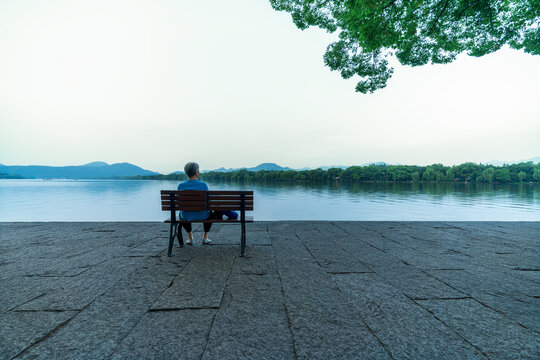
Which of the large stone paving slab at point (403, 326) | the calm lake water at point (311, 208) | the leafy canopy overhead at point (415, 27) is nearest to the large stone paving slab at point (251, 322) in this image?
the large stone paving slab at point (403, 326)

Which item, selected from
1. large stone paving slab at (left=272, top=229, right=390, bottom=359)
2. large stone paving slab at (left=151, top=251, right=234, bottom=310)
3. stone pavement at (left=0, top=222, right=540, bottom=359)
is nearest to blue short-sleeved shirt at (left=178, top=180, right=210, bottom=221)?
stone pavement at (left=0, top=222, right=540, bottom=359)

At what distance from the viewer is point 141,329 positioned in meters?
2.28

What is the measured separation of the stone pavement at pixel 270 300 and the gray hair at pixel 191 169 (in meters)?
1.51

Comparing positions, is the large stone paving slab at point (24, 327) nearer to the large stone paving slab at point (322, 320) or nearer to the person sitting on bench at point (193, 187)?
the large stone paving slab at point (322, 320)

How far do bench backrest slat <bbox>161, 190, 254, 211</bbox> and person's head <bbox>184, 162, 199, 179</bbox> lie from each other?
2.17 feet

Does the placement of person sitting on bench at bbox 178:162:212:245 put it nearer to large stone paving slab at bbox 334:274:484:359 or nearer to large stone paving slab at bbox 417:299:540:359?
large stone paving slab at bbox 334:274:484:359

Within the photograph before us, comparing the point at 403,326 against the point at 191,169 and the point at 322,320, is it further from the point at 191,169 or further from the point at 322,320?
the point at 191,169

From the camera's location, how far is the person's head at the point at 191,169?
5.28 metres

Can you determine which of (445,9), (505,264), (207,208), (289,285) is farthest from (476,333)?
(445,9)

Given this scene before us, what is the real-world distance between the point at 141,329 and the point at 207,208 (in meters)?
2.51

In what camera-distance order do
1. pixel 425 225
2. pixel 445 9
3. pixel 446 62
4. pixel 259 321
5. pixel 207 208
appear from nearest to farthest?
pixel 259 321, pixel 207 208, pixel 425 225, pixel 445 9, pixel 446 62

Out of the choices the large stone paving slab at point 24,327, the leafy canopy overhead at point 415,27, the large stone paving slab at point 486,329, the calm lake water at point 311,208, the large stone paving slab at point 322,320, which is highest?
the leafy canopy overhead at point 415,27

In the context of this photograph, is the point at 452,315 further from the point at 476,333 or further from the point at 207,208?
the point at 207,208

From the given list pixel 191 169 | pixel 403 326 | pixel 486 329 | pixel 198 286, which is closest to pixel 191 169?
pixel 191 169
